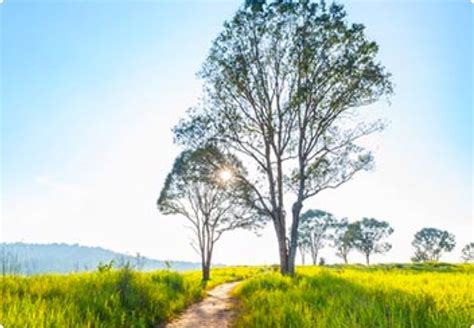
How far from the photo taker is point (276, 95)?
77.0 ft

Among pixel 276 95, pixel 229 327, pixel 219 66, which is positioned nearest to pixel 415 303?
pixel 229 327

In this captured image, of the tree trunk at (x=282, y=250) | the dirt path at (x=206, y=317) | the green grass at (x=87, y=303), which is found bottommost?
the dirt path at (x=206, y=317)

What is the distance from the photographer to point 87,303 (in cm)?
955

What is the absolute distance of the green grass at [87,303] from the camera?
279 inches

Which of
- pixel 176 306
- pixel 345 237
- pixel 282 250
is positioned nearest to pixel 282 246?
pixel 282 250

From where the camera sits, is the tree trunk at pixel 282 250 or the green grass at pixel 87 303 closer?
the green grass at pixel 87 303

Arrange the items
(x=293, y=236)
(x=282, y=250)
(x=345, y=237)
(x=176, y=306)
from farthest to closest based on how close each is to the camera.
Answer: (x=345, y=237), (x=282, y=250), (x=293, y=236), (x=176, y=306)

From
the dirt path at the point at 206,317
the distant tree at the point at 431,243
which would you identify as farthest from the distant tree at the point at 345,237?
the dirt path at the point at 206,317

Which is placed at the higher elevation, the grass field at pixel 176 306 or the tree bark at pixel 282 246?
the tree bark at pixel 282 246

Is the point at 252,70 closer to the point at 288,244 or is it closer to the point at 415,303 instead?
the point at 288,244

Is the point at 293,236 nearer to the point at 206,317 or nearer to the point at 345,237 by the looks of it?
the point at 206,317

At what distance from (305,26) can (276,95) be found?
13.5 ft

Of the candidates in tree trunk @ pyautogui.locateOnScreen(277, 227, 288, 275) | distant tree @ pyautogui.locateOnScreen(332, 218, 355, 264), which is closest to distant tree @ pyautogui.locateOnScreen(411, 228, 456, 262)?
distant tree @ pyautogui.locateOnScreen(332, 218, 355, 264)

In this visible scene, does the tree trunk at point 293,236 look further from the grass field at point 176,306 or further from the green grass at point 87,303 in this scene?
the green grass at point 87,303
